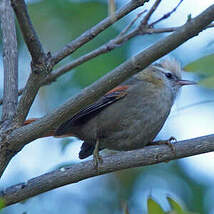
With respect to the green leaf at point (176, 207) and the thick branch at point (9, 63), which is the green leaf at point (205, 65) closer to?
the green leaf at point (176, 207)

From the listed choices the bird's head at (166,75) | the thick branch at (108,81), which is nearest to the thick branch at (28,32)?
the thick branch at (108,81)

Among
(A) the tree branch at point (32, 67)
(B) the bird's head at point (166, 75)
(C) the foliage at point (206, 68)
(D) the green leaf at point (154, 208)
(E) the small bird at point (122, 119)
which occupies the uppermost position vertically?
(B) the bird's head at point (166, 75)

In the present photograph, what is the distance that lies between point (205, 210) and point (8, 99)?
9.21ft

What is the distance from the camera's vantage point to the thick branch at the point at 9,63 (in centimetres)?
336

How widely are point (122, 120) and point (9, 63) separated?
1.59m

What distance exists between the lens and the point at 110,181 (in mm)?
6094

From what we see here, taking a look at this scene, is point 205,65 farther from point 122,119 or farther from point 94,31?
point 122,119

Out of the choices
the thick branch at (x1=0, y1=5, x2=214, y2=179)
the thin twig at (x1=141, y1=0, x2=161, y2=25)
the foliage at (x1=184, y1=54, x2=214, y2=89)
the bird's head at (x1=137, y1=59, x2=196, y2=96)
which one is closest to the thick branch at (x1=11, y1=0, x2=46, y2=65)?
the thick branch at (x1=0, y1=5, x2=214, y2=179)

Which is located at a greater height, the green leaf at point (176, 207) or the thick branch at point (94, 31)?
the thick branch at point (94, 31)

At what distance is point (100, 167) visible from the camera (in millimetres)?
3502

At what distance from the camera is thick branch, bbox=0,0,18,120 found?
3363mm

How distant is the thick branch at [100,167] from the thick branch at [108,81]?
1.06 ft

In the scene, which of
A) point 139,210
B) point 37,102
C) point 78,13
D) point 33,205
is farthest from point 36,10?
point 139,210

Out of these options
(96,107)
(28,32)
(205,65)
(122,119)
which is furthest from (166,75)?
(28,32)
